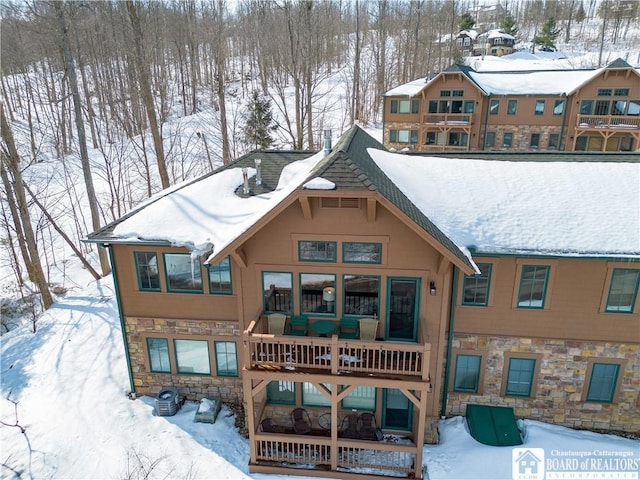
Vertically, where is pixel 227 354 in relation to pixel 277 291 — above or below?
below

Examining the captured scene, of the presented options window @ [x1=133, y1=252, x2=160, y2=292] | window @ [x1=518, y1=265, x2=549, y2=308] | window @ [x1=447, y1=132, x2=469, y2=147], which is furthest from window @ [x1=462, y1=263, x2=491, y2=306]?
window @ [x1=447, y1=132, x2=469, y2=147]

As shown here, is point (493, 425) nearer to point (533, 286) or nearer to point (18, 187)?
point (533, 286)

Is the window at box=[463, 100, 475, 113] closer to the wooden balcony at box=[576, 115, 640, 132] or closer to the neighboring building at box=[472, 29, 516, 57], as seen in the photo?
the wooden balcony at box=[576, 115, 640, 132]

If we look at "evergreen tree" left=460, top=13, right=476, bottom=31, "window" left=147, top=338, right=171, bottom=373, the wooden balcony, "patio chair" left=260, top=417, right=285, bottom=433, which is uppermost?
"evergreen tree" left=460, top=13, right=476, bottom=31

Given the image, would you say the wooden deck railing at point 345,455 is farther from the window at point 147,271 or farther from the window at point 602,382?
the window at point 602,382

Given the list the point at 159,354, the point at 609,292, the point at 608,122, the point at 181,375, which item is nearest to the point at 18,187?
the point at 159,354

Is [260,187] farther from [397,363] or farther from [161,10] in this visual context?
[161,10]

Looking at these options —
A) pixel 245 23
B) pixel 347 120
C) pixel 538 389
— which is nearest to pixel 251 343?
pixel 538 389
